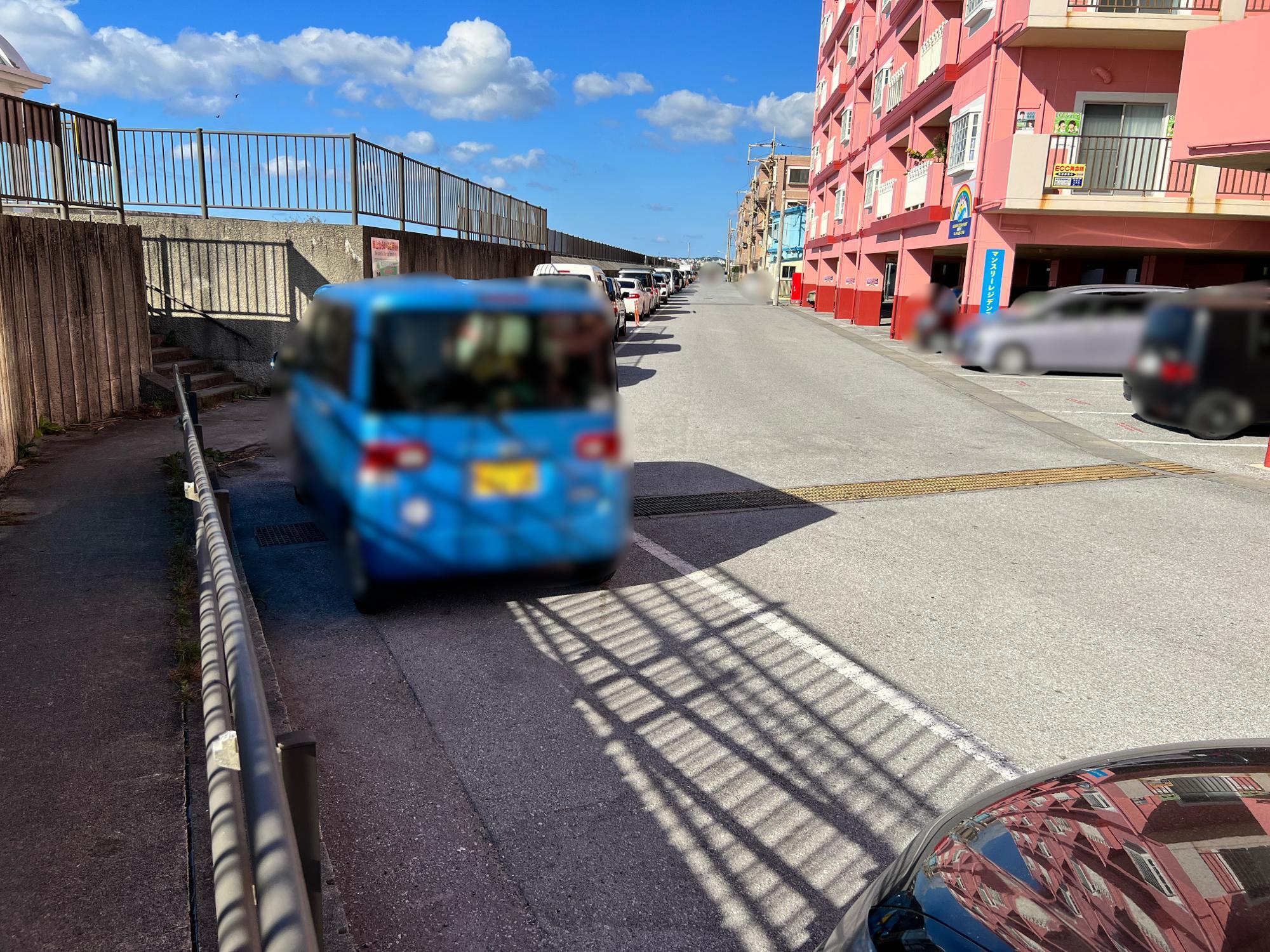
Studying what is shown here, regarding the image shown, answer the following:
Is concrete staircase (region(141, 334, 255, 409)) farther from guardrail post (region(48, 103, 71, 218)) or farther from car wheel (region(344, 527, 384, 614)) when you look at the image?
car wheel (region(344, 527, 384, 614))

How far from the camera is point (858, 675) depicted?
20.7 ft

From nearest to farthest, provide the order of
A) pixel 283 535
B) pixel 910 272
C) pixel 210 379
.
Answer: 1. pixel 910 272
2. pixel 283 535
3. pixel 210 379

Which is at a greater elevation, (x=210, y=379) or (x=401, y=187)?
(x=401, y=187)

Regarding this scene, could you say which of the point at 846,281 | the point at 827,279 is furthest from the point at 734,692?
the point at 827,279

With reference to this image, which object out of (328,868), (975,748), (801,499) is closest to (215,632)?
(328,868)

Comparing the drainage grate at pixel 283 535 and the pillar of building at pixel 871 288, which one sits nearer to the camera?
the pillar of building at pixel 871 288

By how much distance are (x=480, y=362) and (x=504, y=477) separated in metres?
0.22

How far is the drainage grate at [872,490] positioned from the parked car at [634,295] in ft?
61.8

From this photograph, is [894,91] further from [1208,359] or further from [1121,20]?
[1208,359]

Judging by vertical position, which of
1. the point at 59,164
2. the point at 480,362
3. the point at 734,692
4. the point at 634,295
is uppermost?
the point at 59,164

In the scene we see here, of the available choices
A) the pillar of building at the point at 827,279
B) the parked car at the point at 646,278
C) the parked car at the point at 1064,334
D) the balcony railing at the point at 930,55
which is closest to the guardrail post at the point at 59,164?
the balcony railing at the point at 930,55

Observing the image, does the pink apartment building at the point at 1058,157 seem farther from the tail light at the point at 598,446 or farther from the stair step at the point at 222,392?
the stair step at the point at 222,392

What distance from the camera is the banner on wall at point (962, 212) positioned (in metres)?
1.74

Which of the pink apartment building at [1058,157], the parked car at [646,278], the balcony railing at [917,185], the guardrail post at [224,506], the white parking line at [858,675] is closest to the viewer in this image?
the pink apartment building at [1058,157]
